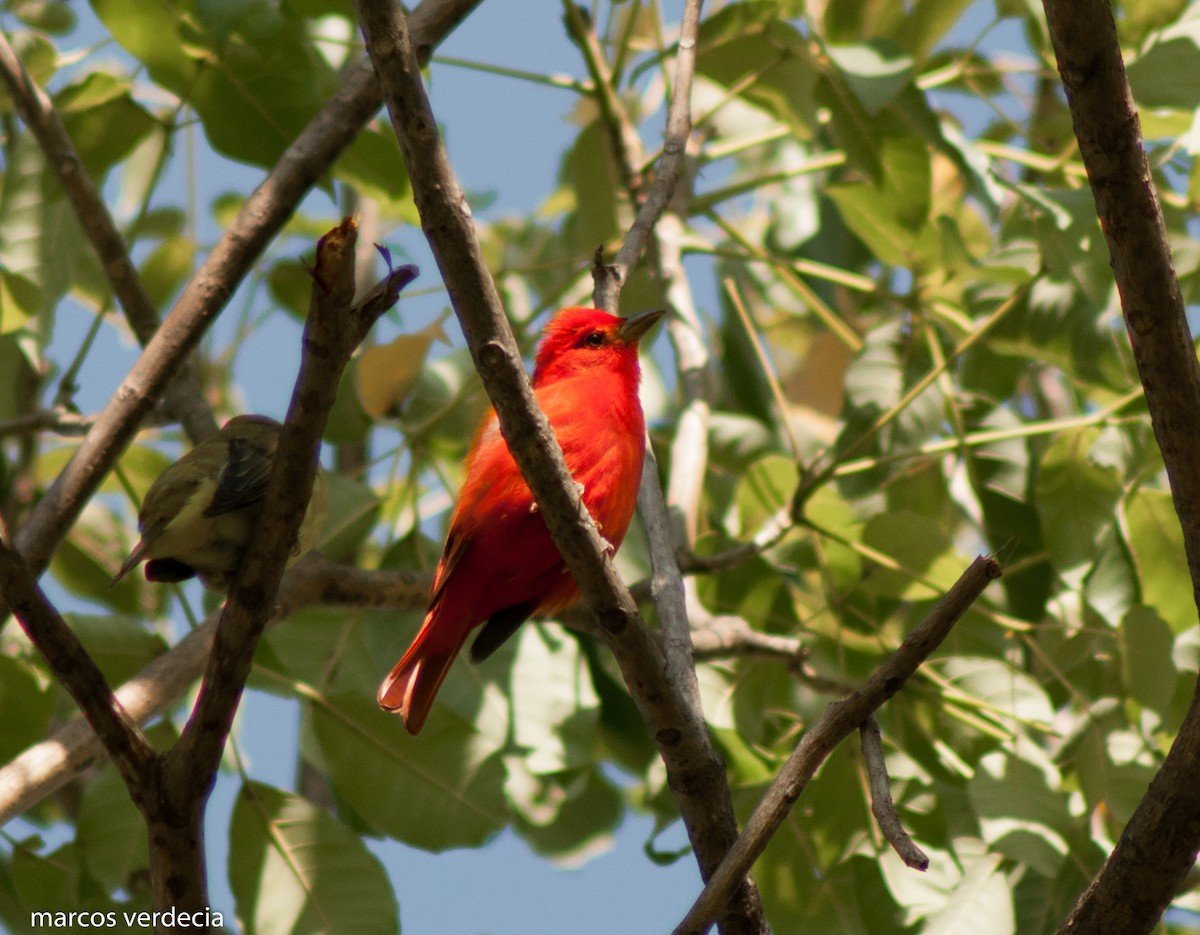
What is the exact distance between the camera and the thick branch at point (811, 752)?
2635 mm

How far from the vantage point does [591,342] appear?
184 inches

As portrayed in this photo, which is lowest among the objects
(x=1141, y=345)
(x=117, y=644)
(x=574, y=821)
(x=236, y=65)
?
(x=574, y=821)

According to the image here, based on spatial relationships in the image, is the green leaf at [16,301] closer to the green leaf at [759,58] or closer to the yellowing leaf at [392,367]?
the yellowing leaf at [392,367]

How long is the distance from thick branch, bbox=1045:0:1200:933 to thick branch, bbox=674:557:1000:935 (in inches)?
18.6

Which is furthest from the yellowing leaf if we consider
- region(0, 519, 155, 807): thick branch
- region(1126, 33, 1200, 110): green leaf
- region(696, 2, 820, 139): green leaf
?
region(1126, 33, 1200, 110): green leaf

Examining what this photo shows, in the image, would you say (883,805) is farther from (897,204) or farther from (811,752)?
(897,204)

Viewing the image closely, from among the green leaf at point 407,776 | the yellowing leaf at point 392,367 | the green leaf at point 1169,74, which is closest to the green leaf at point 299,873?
the green leaf at point 407,776

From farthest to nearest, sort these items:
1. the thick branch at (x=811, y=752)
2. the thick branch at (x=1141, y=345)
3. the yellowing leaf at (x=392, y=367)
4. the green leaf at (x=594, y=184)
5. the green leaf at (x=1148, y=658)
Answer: the green leaf at (x=594, y=184) → the yellowing leaf at (x=392, y=367) → the green leaf at (x=1148, y=658) → the thick branch at (x=811, y=752) → the thick branch at (x=1141, y=345)

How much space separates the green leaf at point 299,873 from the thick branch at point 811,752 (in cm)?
126

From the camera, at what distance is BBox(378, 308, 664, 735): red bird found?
3971mm

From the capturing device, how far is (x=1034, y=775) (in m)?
4.02

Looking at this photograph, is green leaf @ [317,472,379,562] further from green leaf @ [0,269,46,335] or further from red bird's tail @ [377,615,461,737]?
green leaf @ [0,269,46,335]

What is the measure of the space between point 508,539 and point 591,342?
0.94 metres

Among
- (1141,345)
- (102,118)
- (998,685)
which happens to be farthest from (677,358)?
(1141,345)
